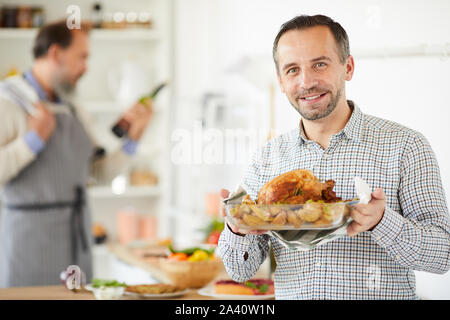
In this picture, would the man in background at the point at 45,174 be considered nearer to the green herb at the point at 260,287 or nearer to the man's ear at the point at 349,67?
the green herb at the point at 260,287

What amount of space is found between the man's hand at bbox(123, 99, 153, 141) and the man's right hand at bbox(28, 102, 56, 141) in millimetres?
271

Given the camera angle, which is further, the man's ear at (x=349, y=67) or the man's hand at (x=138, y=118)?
the man's hand at (x=138, y=118)

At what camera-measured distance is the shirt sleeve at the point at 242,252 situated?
1.03 metres

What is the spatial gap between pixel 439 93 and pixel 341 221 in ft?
1.29

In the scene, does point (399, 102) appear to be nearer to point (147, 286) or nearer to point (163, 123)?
point (147, 286)

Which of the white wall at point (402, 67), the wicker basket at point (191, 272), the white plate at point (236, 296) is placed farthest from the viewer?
the wicker basket at point (191, 272)

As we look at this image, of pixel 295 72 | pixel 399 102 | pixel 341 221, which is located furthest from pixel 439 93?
pixel 341 221

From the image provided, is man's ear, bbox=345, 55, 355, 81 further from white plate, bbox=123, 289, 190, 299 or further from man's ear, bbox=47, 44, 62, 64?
man's ear, bbox=47, 44, 62, 64

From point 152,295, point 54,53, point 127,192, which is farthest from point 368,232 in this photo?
point 127,192

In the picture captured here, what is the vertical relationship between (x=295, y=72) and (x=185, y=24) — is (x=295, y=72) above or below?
below

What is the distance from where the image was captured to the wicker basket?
1570mm

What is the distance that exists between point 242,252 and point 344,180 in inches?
8.1

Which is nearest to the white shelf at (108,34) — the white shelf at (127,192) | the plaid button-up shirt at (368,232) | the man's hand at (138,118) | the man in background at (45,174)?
the white shelf at (127,192)
